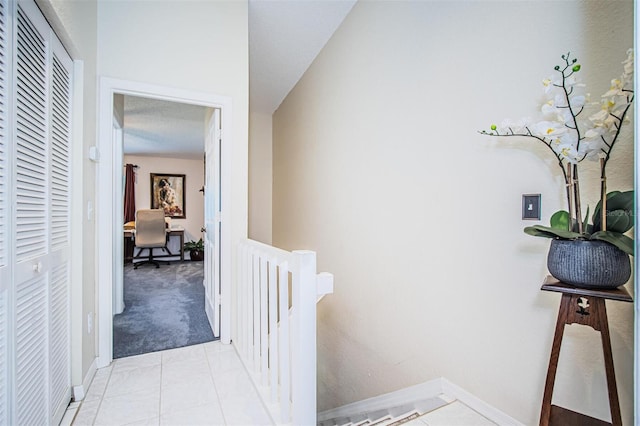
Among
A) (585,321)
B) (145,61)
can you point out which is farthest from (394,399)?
(145,61)

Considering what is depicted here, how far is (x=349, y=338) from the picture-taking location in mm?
2451

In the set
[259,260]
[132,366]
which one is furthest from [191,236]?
[259,260]

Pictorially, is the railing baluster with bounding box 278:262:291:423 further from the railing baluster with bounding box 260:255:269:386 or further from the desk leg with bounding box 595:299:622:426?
the desk leg with bounding box 595:299:622:426

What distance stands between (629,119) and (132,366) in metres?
2.83

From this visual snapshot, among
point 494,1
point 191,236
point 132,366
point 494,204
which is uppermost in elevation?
point 494,1

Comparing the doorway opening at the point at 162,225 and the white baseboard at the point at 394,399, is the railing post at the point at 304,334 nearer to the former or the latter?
the white baseboard at the point at 394,399

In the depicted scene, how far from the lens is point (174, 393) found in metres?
1.78

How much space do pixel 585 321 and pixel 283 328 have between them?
114 centimetres

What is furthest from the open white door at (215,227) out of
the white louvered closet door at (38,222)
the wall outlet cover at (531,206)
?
the wall outlet cover at (531,206)

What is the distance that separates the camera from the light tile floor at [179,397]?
1529 millimetres

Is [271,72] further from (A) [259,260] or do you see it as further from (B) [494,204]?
(B) [494,204]

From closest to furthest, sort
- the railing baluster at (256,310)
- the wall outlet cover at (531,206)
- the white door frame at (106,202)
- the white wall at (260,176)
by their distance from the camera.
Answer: the wall outlet cover at (531,206) < the railing baluster at (256,310) < the white door frame at (106,202) < the white wall at (260,176)

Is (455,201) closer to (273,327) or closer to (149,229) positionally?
(273,327)

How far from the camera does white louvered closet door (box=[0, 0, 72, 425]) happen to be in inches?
43.1
